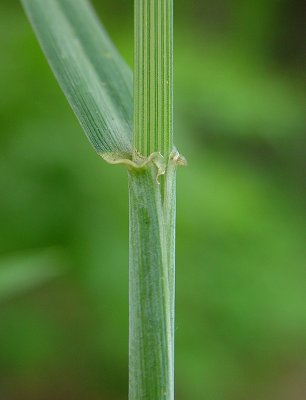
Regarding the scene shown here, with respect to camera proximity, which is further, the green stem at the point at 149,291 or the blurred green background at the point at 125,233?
the blurred green background at the point at 125,233

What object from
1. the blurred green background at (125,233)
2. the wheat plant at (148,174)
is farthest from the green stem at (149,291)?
the blurred green background at (125,233)

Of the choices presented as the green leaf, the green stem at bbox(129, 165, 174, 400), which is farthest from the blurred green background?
the green stem at bbox(129, 165, 174, 400)

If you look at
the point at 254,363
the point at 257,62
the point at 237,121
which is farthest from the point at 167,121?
the point at 257,62

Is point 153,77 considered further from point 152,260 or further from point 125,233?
point 125,233

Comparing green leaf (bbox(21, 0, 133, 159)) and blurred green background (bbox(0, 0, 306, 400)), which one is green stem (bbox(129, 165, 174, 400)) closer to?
green leaf (bbox(21, 0, 133, 159))

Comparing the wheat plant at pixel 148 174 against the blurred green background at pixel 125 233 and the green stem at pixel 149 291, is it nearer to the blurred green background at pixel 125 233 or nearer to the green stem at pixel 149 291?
the green stem at pixel 149 291

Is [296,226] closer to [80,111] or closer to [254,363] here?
[254,363]
